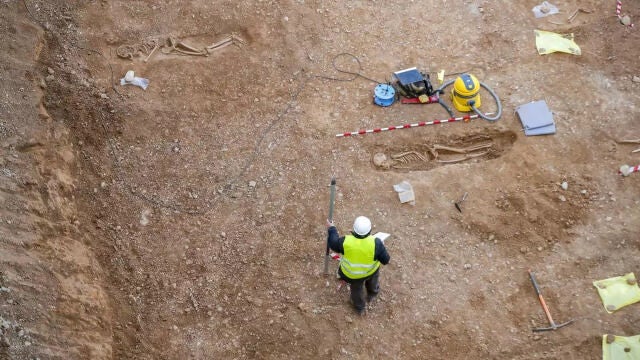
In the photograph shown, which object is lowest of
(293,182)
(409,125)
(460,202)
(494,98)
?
(460,202)

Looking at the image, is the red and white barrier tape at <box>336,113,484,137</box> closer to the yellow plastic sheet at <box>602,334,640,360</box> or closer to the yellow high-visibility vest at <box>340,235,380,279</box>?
the yellow high-visibility vest at <box>340,235,380,279</box>

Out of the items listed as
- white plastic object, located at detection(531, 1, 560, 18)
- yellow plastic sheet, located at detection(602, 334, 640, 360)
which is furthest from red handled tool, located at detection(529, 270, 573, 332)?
white plastic object, located at detection(531, 1, 560, 18)

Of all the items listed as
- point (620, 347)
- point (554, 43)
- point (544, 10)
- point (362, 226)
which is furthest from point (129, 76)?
point (620, 347)

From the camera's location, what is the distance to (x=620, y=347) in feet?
24.2

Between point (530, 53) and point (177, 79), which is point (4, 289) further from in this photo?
point (530, 53)

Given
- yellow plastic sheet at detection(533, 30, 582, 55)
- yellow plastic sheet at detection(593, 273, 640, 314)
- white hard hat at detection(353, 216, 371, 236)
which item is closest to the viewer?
white hard hat at detection(353, 216, 371, 236)

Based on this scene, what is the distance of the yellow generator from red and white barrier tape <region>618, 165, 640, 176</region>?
8.89 ft

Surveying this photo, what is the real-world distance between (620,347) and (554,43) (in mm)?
6208

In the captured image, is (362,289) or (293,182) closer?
(362,289)

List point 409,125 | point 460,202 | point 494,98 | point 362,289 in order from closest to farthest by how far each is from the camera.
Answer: point 362,289
point 460,202
point 409,125
point 494,98

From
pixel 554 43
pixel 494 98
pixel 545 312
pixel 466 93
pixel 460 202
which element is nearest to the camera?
pixel 545 312

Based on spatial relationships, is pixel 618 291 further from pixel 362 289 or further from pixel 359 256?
pixel 359 256

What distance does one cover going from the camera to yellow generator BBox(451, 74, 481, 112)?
957cm

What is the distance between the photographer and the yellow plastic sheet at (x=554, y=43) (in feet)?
34.8
